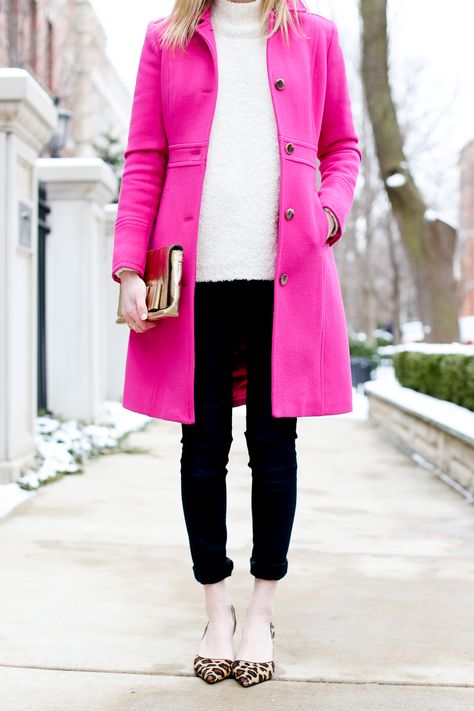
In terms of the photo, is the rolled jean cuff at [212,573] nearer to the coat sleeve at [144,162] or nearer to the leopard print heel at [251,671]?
the leopard print heel at [251,671]

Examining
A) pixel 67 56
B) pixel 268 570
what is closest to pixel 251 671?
pixel 268 570

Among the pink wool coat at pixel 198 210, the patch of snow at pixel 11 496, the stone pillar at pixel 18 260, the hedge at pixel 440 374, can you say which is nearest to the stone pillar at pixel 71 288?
the stone pillar at pixel 18 260

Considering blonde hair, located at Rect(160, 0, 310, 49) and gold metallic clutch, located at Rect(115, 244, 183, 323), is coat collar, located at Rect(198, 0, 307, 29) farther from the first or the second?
gold metallic clutch, located at Rect(115, 244, 183, 323)

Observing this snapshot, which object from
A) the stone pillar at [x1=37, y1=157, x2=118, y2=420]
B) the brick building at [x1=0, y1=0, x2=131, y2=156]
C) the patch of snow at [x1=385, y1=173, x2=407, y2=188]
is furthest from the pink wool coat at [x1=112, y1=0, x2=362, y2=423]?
the brick building at [x1=0, y1=0, x2=131, y2=156]

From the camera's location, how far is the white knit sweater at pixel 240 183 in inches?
84.9

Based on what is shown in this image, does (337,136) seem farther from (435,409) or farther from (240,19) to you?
(435,409)

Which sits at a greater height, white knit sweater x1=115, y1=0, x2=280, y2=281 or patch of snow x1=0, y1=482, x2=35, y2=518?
white knit sweater x1=115, y1=0, x2=280, y2=281

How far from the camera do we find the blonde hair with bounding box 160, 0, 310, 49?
2.23m

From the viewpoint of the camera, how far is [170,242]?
218 cm

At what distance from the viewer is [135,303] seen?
2.18 m

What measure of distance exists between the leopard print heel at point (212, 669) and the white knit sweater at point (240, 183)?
1023mm

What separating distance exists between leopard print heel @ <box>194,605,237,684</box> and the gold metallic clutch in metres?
0.93

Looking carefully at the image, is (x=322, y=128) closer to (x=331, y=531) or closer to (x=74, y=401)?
(x=331, y=531)

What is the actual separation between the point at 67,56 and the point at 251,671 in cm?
1688
